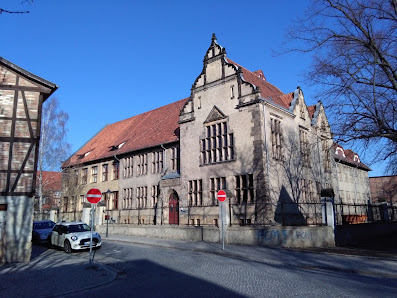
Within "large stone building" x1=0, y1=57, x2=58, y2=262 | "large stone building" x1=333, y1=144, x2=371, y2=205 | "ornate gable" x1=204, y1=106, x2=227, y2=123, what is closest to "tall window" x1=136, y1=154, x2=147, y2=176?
"ornate gable" x1=204, y1=106, x2=227, y2=123

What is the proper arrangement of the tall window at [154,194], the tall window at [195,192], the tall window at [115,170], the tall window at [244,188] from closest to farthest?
the tall window at [244,188]
the tall window at [195,192]
the tall window at [154,194]
the tall window at [115,170]

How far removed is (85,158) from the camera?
39844 mm

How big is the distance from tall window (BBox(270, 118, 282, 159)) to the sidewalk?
14.7 m

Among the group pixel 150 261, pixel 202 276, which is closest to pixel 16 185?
pixel 150 261

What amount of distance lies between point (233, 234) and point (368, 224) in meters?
10.5

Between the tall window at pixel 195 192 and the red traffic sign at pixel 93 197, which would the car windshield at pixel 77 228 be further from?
the tall window at pixel 195 192

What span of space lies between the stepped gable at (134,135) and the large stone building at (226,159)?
24 cm

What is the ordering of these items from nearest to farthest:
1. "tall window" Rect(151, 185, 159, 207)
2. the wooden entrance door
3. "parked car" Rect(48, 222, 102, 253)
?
1. "parked car" Rect(48, 222, 102, 253)
2. the wooden entrance door
3. "tall window" Rect(151, 185, 159, 207)

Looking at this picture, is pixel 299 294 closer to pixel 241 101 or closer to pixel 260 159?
pixel 260 159

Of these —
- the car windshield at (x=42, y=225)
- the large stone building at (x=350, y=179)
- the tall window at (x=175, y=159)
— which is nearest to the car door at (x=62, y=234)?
the car windshield at (x=42, y=225)

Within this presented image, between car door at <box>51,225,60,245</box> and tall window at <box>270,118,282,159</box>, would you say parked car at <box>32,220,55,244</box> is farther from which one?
tall window at <box>270,118,282,159</box>

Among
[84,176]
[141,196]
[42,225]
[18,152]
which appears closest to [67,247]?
[18,152]

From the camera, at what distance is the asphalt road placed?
25.0 ft

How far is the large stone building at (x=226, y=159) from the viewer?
22.0m
